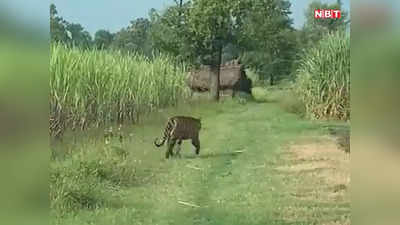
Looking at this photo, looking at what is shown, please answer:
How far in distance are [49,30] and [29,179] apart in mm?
1066

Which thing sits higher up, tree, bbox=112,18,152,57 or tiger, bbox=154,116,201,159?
tree, bbox=112,18,152,57

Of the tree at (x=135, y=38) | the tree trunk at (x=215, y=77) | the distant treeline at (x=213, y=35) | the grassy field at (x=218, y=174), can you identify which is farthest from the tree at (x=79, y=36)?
the tree trunk at (x=215, y=77)

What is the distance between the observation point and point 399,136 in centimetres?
406

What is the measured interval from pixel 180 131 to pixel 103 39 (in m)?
0.85

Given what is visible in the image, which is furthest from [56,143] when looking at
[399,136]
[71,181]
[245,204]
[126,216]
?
[399,136]

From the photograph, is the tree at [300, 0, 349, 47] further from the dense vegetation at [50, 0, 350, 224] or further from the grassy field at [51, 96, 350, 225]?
the grassy field at [51, 96, 350, 225]

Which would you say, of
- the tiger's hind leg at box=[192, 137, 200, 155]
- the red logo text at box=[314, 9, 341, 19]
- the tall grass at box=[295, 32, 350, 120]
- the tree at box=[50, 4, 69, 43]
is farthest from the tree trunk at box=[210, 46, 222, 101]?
the tree at box=[50, 4, 69, 43]

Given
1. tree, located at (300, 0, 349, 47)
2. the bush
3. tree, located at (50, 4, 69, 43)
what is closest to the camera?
tree, located at (300, 0, 349, 47)

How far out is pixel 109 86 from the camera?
4523mm

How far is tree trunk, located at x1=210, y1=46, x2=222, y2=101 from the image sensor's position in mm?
4445

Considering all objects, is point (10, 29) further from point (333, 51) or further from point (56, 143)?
point (333, 51)

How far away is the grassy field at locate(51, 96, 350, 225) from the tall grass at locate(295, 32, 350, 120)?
114mm

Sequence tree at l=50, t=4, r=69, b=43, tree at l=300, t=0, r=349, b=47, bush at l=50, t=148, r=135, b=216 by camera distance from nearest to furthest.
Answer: tree at l=300, t=0, r=349, b=47, tree at l=50, t=4, r=69, b=43, bush at l=50, t=148, r=135, b=216

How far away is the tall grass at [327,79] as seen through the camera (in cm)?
423
